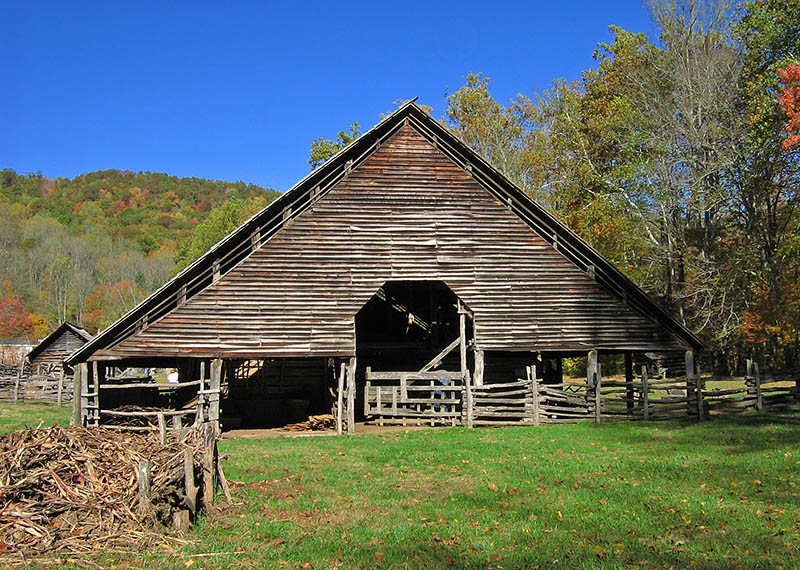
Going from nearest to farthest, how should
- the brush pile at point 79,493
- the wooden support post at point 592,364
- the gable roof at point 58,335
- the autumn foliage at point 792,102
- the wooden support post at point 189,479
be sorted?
the brush pile at point 79,493 < the wooden support post at point 189,479 < the wooden support post at point 592,364 < the autumn foliage at point 792,102 < the gable roof at point 58,335

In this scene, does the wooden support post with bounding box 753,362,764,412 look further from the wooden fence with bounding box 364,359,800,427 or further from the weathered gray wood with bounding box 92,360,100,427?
the weathered gray wood with bounding box 92,360,100,427

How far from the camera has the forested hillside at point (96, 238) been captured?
274 ft

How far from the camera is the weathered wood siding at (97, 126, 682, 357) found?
64.5ft

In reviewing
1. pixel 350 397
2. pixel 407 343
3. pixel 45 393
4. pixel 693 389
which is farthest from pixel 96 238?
pixel 693 389

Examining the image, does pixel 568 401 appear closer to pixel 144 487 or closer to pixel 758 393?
pixel 758 393

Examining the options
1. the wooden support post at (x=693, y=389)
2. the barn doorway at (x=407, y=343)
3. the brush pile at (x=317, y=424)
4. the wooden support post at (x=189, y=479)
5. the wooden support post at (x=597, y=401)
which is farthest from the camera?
the brush pile at (x=317, y=424)

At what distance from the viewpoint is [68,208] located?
141 m

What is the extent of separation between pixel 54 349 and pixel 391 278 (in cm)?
3428

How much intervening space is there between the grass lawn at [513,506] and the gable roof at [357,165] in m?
5.43

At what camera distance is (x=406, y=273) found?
67.9ft

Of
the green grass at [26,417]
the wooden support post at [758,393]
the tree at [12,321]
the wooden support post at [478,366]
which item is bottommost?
the green grass at [26,417]

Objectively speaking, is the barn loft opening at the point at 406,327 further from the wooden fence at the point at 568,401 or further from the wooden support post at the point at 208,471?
the wooden support post at the point at 208,471

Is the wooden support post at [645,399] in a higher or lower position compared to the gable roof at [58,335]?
lower

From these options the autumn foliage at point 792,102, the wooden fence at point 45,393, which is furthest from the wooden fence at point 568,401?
the wooden fence at point 45,393
